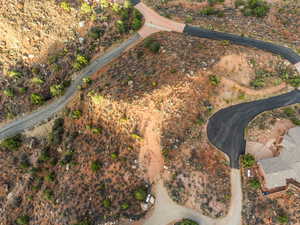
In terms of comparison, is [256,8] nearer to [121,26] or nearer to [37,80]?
[121,26]

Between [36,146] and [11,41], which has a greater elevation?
[11,41]

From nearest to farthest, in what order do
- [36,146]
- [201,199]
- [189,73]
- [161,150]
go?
[201,199]
[161,150]
[189,73]
[36,146]

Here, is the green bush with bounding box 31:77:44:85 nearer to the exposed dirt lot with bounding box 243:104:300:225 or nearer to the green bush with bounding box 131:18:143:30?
the green bush with bounding box 131:18:143:30

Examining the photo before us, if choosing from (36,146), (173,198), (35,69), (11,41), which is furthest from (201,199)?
(11,41)

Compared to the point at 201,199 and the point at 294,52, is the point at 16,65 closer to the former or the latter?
the point at 201,199

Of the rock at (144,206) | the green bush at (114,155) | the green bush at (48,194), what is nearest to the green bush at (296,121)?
the rock at (144,206)

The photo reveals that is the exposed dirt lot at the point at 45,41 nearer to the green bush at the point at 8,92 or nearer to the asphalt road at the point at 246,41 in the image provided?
the green bush at the point at 8,92

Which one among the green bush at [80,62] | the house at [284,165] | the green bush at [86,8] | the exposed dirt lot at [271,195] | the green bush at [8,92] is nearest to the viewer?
the exposed dirt lot at [271,195]
